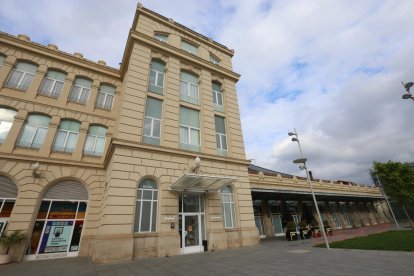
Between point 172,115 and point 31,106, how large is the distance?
32.6ft

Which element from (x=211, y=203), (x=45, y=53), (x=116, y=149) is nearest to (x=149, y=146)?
(x=116, y=149)

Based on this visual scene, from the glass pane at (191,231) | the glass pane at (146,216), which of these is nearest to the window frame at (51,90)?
the glass pane at (146,216)

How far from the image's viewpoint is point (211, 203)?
45.3 ft

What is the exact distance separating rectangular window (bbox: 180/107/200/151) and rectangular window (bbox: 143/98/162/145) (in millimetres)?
1706

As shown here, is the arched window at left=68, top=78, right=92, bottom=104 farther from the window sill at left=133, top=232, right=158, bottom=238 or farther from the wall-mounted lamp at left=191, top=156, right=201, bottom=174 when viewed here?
the window sill at left=133, top=232, right=158, bottom=238

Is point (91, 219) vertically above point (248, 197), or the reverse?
point (248, 197)

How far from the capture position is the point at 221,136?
17.2 metres

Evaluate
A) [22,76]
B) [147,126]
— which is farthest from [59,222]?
[22,76]

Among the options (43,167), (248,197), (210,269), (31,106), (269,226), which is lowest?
(210,269)

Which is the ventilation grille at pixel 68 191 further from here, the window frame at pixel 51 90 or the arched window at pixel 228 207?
the arched window at pixel 228 207

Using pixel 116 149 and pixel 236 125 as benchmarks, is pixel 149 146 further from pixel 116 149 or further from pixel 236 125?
pixel 236 125

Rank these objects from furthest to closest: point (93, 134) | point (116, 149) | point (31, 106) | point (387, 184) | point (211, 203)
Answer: point (387, 184) → point (93, 134) → point (31, 106) → point (211, 203) → point (116, 149)

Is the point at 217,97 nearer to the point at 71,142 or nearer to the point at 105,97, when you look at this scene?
the point at 105,97

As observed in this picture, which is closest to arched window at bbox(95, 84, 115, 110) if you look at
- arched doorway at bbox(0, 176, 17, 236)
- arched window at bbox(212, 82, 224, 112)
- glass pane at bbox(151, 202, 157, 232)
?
arched doorway at bbox(0, 176, 17, 236)
